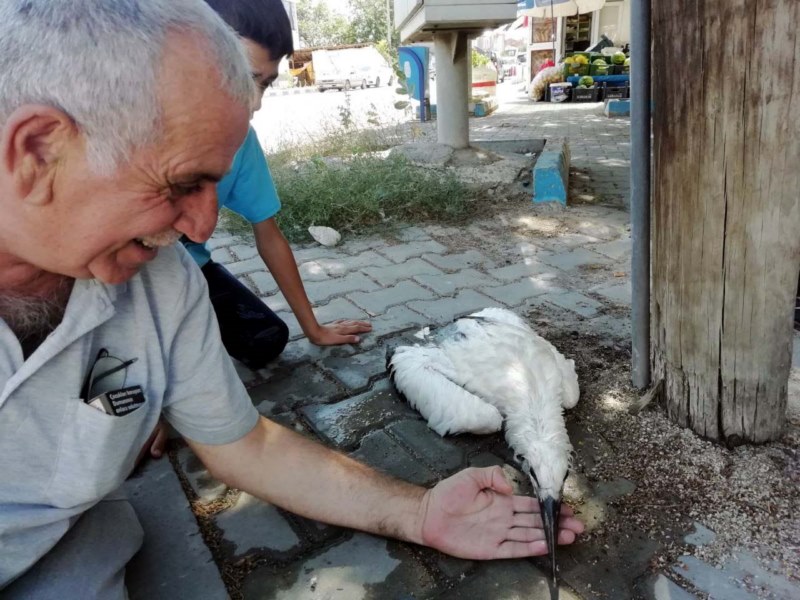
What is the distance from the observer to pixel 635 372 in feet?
8.46

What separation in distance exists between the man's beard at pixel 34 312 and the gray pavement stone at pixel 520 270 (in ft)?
9.80

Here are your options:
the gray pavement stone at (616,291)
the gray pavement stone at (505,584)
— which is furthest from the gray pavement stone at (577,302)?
the gray pavement stone at (505,584)

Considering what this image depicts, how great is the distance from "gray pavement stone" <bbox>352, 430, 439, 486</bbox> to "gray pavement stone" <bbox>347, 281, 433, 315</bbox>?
130 centimetres

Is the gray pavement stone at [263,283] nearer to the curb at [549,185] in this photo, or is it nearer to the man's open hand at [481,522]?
the man's open hand at [481,522]

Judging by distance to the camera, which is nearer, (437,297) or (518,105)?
(437,297)

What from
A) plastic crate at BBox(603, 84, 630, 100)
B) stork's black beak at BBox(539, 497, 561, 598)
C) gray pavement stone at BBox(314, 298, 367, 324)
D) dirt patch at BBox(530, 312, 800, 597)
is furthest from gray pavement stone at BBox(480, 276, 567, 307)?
plastic crate at BBox(603, 84, 630, 100)

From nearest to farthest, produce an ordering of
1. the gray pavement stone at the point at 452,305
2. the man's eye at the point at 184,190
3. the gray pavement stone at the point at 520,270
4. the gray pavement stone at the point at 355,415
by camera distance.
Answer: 1. the man's eye at the point at 184,190
2. the gray pavement stone at the point at 355,415
3. the gray pavement stone at the point at 452,305
4. the gray pavement stone at the point at 520,270

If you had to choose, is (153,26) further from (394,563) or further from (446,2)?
(446,2)

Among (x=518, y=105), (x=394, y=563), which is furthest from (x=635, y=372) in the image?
(x=518, y=105)

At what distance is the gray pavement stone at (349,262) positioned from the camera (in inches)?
173

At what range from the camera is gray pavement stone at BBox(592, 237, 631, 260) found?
443 centimetres

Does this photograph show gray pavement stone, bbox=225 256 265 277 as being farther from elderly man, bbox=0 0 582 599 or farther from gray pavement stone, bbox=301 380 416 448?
elderly man, bbox=0 0 582 599

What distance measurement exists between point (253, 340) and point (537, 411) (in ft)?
4.63

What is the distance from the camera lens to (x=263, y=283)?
4.16 metres
